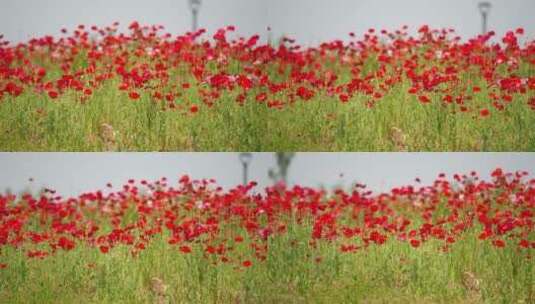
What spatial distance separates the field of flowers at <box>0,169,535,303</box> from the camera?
300cm

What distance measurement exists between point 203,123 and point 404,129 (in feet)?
2.53

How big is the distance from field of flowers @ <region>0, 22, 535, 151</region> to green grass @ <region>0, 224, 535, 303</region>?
403 millimetres

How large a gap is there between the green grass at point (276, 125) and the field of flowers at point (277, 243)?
0.15 metres

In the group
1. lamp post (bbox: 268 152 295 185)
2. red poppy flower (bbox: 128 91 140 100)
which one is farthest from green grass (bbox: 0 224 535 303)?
red poppy flower (bbox: 128 91 140 100)

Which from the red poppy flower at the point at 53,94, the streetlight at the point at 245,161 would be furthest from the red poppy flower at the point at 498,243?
the red poppy flower at the point at 53,94

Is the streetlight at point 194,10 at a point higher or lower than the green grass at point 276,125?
higher

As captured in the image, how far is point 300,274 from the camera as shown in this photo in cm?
304

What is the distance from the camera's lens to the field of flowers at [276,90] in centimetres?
301

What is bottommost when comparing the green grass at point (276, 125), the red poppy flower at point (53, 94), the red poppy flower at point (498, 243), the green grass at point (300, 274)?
the green grass at point (300, 274)

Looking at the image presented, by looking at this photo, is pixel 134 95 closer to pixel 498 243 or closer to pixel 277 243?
pixel 277 243

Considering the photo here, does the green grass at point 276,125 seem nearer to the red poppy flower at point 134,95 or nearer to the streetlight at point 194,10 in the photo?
the red poppy flower at point 134,95

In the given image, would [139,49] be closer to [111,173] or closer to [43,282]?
[111,173]

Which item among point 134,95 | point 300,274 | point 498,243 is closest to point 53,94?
point 134,95

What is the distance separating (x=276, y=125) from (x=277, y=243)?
453 millimetres
